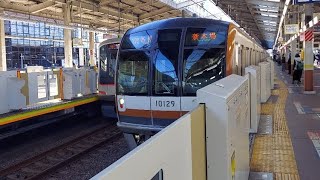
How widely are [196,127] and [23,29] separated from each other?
36401 mm

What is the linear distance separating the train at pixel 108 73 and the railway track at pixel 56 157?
1632mm

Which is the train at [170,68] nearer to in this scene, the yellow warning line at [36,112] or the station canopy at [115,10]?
the yellow warning line at [36,112]

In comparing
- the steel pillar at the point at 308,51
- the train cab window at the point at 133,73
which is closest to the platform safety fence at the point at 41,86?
the train cab window at the point at 133,73

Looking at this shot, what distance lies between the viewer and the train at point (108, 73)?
1147 centimetres

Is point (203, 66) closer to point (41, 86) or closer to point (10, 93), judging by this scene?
point (10, 93)

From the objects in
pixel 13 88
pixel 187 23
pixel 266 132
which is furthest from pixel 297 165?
pixel 13 88

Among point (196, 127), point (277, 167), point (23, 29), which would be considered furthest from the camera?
point (23, 29)

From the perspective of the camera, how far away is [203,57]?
20.6 ft

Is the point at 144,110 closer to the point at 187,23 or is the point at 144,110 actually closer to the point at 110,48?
the point at 187,23

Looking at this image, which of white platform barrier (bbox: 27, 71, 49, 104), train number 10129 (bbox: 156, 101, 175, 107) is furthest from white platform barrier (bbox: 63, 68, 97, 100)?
train number 10129 (bbox: 156, 101, 175, 107)

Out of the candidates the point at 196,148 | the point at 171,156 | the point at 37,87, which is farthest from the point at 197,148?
the point at 37,87

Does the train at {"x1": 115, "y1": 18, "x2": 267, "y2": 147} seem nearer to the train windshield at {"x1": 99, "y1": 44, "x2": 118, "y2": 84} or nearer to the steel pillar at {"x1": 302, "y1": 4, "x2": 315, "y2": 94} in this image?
the train windshield at {"x1": 99, "y1": 44, "x2": 118, "y2": 84}

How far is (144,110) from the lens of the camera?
248 inches

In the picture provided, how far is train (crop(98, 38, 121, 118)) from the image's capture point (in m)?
11.5
